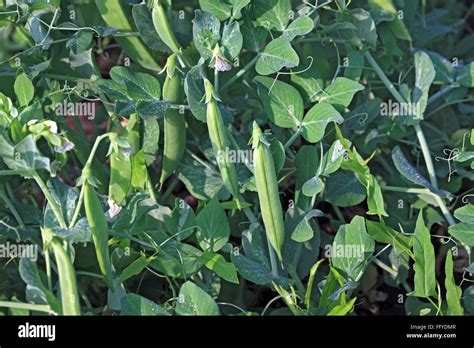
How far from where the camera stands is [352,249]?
1.07 m

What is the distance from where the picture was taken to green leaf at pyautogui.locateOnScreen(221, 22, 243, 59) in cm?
111

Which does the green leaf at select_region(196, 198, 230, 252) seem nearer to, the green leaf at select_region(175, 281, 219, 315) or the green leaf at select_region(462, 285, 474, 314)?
the green leaf at select_region(175, 281, 219, 315)

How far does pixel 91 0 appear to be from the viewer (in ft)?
4.14

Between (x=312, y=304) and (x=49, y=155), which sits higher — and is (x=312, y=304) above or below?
below

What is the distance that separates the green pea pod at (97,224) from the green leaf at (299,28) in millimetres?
407

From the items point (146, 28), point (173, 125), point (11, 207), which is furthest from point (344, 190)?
point (11, 207)

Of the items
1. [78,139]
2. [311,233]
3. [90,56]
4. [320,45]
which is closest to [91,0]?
[90,56]

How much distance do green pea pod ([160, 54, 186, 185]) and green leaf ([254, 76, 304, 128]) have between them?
13cm

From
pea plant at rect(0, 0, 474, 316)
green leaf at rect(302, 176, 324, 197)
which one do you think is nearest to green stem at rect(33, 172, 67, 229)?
pea plant at rect(0, 0, 474, 316)

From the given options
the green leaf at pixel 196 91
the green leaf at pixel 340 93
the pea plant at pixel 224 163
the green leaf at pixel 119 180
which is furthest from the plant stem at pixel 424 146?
the green leaf at pixel 119 180

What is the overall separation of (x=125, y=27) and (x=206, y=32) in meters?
0.18

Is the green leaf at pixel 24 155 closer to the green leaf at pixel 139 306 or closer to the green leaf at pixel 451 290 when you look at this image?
the green leaf at pixel 139 306

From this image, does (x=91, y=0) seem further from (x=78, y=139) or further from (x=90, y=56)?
(x=78, y=139)
